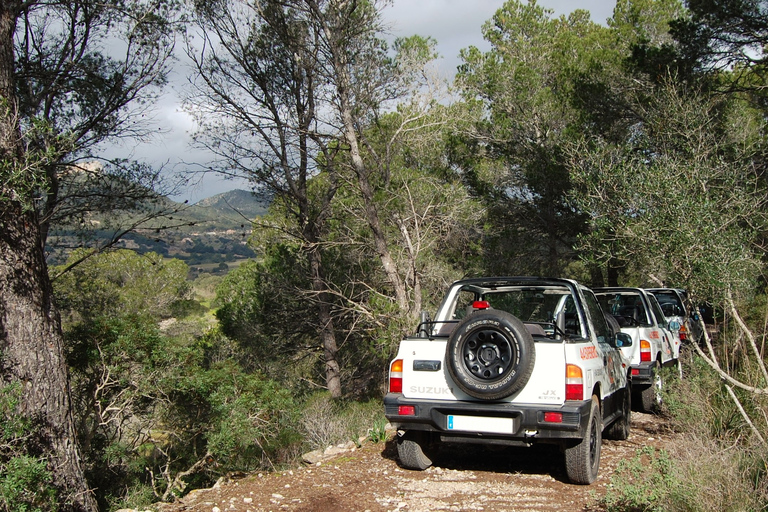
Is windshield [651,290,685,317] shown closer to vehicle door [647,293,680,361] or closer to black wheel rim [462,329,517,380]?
vehicle door [647,293,680,361]

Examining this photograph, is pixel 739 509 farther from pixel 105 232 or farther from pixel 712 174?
pixel 105 232

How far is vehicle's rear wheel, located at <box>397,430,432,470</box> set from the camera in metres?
5.94

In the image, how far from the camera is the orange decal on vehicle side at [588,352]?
5.38 meters

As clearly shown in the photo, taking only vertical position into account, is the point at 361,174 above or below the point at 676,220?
above

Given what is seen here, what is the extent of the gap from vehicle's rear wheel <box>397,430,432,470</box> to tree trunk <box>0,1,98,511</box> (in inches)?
137

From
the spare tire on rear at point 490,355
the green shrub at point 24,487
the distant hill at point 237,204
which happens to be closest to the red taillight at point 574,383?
the spare tire on rear at point 490,355

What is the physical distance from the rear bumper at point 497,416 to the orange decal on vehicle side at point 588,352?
0.40 metres

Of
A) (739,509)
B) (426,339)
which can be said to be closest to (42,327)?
(426,339)

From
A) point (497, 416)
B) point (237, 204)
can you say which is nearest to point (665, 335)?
point (497, 416)

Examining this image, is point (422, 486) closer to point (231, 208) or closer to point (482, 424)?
point (482, 424)

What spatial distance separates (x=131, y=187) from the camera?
35.5ft

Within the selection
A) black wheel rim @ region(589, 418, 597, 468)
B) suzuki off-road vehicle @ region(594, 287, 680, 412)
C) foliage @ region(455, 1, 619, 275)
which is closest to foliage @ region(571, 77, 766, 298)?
suzuki off-road vehicle @ region(594, 287, 680, 412)

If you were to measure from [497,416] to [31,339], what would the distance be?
506 cm

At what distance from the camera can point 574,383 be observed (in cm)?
519
